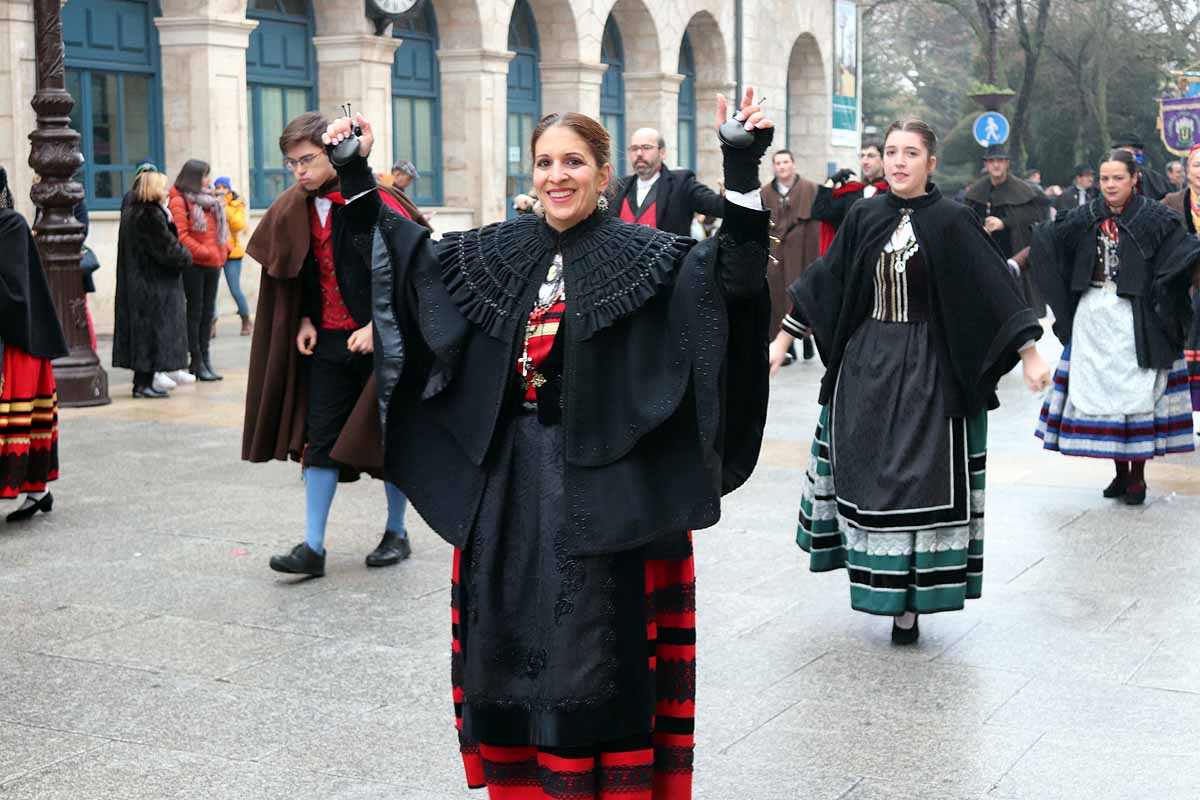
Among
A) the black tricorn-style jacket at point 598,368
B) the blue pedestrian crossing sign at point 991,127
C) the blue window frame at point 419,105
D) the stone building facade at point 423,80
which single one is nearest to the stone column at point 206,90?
the stone building facade at point 423,80

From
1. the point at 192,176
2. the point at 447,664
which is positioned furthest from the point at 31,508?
the point at 192,176

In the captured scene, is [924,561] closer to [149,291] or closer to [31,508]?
[31,508]

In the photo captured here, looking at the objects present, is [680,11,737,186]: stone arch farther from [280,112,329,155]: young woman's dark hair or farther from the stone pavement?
[280,112,329,155]: young woman's dark hair

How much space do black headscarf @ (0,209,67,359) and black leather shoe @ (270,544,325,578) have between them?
1.84 metres

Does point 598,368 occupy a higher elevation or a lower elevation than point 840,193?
lower

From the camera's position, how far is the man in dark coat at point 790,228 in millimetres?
16062

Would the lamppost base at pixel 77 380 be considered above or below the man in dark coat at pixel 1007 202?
below

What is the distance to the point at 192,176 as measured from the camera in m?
14.1

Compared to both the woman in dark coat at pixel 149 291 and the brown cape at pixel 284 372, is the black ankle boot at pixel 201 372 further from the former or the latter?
the brown cape at pixel 284 372

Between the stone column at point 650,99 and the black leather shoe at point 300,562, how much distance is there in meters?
22.4

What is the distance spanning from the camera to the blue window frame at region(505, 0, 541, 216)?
85.6 feet

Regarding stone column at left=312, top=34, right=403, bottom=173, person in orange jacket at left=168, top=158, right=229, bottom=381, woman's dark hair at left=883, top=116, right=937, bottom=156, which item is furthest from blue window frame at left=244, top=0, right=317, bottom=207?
woman's dark hair at left=883, top=116, right=937, bottom=156

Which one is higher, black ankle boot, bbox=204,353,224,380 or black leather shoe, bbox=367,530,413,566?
→ black ankle boot, bbox=204,353,224,380

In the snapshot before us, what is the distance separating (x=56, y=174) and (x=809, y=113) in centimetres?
2575
